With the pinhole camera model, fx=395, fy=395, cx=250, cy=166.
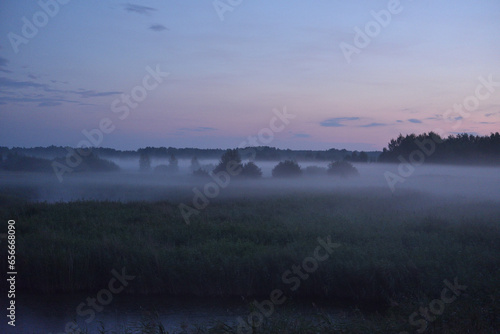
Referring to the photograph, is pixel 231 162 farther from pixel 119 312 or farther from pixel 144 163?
pixel 119 312

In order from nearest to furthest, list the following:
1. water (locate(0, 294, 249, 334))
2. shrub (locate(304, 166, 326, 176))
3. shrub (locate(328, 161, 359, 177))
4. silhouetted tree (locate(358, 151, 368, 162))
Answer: water (locate(0, 294, 249, 334))
shrub (locate(328, 161, 359, 177))
shrub (locate(304, 166, 326, 176))
silhouetted tree (locate(358, 151, 368, 162))

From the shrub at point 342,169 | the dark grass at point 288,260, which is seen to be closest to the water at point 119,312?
the dark grass at point 288,260

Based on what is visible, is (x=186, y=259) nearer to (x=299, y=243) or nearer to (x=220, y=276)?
(x=220, y=276)

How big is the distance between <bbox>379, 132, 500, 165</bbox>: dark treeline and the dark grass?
32010 millimetres

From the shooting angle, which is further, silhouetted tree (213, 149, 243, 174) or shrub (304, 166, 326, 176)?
shrub (304, 166, 326, 176)

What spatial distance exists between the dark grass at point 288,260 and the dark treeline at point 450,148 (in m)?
32.0

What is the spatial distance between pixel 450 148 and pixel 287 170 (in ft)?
71.4

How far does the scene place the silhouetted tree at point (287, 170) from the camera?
5768 centimetres

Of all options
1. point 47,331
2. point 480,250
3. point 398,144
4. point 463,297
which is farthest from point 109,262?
point 398,144

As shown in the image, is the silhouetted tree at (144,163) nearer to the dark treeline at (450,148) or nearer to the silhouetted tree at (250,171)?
the silhouetted tree at (250,171)

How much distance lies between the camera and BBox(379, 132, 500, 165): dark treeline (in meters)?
45.6

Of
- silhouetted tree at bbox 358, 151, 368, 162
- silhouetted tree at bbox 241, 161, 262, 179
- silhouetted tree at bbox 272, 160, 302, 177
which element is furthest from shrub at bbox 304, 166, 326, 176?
silhouetted tree at bbox 358, 151, 368, 162

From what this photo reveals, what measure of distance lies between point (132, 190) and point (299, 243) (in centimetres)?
2734

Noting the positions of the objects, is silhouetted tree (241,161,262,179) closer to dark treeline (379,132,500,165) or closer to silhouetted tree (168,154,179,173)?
dark treeline (379,132,500,165)
